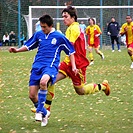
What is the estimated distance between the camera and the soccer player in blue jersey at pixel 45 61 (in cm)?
816

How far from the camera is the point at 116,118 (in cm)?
892

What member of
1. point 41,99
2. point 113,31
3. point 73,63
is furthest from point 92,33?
point 41,99

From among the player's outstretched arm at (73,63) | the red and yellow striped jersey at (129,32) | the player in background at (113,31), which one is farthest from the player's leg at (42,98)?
the player in background at (113,31)

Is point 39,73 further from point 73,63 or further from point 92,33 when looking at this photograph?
point 92,33

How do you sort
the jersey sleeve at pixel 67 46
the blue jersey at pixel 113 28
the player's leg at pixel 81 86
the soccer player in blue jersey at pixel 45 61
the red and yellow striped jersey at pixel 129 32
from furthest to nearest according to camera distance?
1. the blue jersey at pixel 113 28
2. the red and yellow striped jersey at pixel 129 32
3. the player's leg at pixel 81 86
4. the jersey sleeve at pixel 67 46
5. the soccer player in blue jersey at pixel 45 61

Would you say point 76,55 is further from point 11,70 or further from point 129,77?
point 11,70

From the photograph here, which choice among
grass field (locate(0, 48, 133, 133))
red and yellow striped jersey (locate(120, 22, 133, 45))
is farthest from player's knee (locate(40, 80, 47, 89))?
red and yellow striped jersey (locate(120, 22, 133, 45))

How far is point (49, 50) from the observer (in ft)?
27.4

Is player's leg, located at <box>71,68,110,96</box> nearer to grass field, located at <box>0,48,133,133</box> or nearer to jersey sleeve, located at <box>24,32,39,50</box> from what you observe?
grass field, located at <box>0,48,133,133</box>

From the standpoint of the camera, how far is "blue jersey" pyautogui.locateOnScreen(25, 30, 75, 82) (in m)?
8.24

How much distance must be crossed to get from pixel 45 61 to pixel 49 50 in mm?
189

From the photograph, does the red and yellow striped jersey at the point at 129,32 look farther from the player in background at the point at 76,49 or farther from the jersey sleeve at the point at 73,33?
the jersey sleeve at the point at 73,33

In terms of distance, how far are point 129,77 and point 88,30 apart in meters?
8.39

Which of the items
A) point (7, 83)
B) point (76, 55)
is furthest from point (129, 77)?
point (76, 55)
